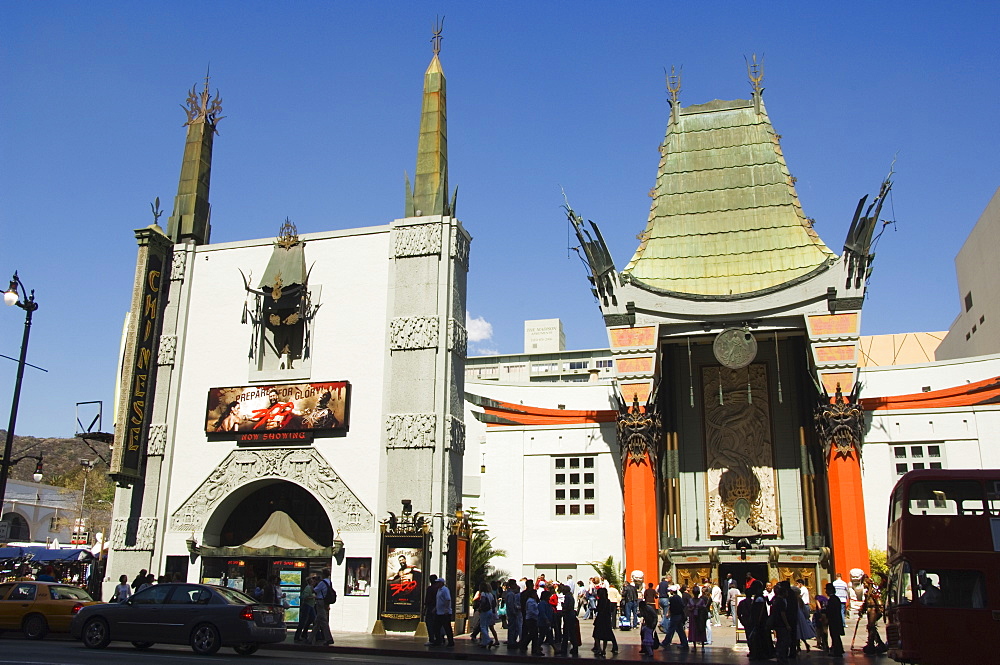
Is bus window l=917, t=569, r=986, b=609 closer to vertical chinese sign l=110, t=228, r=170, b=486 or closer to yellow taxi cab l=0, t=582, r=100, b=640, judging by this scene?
yellow taxi cab l=0, t=582, r=100, b=640

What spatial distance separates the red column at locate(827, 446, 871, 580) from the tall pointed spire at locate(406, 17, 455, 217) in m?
22.2

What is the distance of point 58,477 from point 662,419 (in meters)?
82.8

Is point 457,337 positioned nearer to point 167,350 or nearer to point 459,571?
point 459,571

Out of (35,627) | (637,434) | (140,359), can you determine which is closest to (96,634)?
(35,627)

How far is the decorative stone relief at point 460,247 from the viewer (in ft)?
83.6

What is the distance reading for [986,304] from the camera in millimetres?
55938

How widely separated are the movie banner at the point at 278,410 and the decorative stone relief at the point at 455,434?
3.04m

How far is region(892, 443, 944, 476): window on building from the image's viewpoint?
129 feet

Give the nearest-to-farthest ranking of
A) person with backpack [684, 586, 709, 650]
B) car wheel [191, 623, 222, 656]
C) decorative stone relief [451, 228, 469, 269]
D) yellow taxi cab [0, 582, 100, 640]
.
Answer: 1. car wheel [191, 623, 222, 656]
2. yellow taxi cab [0, 582, 100, 640]
3. person with backpack [684, 586, 709, 650]
4. decorative stone relief [451, 228, 469, 269]

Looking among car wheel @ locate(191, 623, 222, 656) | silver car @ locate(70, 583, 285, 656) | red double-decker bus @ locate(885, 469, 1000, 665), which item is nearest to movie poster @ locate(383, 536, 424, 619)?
silver car @ locate(70, 583, 285, 656)

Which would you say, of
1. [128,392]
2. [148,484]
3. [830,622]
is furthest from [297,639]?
[830,622]

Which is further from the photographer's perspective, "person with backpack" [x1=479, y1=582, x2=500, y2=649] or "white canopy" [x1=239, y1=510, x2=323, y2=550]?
"white canopy" [x1=239, y1=510, x2=323, y2=550]

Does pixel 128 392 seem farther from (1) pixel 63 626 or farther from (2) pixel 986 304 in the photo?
(2) pixel 986 304

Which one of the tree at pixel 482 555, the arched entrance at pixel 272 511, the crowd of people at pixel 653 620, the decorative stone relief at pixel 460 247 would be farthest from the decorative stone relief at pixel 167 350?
the tree at pixel 482 555
